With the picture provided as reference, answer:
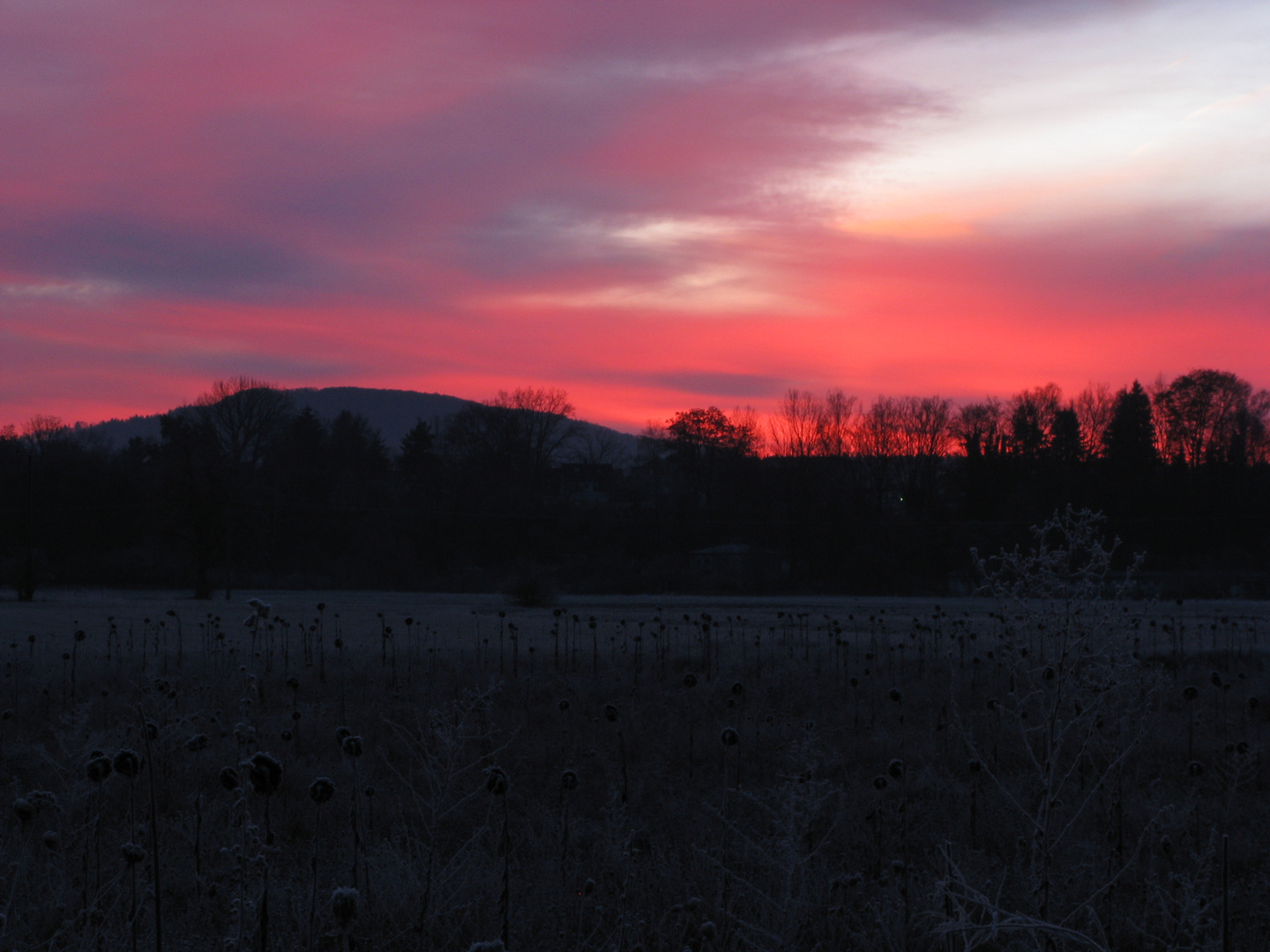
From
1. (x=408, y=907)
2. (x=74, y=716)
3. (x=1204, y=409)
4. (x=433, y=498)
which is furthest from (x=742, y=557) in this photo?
(x=408, y=907)

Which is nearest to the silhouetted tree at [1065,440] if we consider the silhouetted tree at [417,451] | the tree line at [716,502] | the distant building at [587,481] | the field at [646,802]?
the tree line at [716,502]

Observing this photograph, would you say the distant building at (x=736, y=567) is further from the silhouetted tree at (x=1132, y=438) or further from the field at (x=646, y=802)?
the field at (x=646, y=802)

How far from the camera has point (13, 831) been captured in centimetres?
739

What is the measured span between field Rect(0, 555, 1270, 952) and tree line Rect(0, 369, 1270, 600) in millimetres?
47868

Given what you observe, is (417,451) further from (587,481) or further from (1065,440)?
(1065,440)

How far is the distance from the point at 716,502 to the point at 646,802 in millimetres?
70702

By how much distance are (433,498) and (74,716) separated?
67347 mm

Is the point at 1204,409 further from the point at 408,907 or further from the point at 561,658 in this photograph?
the point at 408,907

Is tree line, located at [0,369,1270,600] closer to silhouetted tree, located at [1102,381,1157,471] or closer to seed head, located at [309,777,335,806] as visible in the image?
silhouetted tree, located at [1102,381,1157,471]

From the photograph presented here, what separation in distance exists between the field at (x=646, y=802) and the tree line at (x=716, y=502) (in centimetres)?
4787

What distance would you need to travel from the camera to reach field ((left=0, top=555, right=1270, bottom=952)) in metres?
4.86

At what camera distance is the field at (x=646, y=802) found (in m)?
4.86

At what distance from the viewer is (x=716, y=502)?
3118 inches

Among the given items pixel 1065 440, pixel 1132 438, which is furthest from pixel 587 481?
pixel 1132 438
